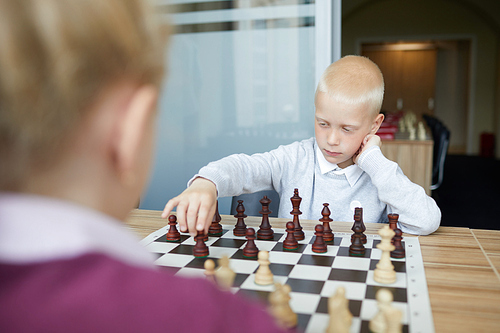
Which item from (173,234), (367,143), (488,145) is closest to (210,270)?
(173,234)

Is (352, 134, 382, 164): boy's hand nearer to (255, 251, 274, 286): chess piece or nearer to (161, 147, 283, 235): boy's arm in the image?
(161, 147, 283, 235): boy's arm

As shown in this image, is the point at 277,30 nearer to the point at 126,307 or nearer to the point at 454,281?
the point at 454,281

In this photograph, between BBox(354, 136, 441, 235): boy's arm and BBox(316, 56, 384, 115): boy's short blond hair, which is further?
BBox(316, 56, 384, 115): boy's short blond hair

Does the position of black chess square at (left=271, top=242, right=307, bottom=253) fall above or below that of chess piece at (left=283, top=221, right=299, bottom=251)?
below

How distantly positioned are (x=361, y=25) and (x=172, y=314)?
404 inches

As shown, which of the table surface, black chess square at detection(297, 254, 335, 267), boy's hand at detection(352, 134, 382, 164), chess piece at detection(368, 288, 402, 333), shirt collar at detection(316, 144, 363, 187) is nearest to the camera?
chess piece at detection(368, 288, 402, 333)

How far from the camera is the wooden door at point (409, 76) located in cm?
1060

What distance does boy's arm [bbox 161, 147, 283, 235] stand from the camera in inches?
44.2

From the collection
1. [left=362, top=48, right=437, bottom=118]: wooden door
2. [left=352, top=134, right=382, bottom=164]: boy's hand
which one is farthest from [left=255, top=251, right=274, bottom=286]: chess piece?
[left=362, top=48, right=437, bottom=118]: wooden door

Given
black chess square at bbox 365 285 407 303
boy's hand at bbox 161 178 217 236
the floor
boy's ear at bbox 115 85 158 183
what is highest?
boy's ear at bbox 115 85 158 183

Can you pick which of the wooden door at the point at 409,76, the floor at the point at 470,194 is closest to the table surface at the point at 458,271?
the floor at the point at 470,194

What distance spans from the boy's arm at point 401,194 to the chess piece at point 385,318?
0.60 m

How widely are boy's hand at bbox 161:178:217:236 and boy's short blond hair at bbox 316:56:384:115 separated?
0.53 m

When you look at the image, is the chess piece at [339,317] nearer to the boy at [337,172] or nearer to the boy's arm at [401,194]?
the boy at [337,172]
